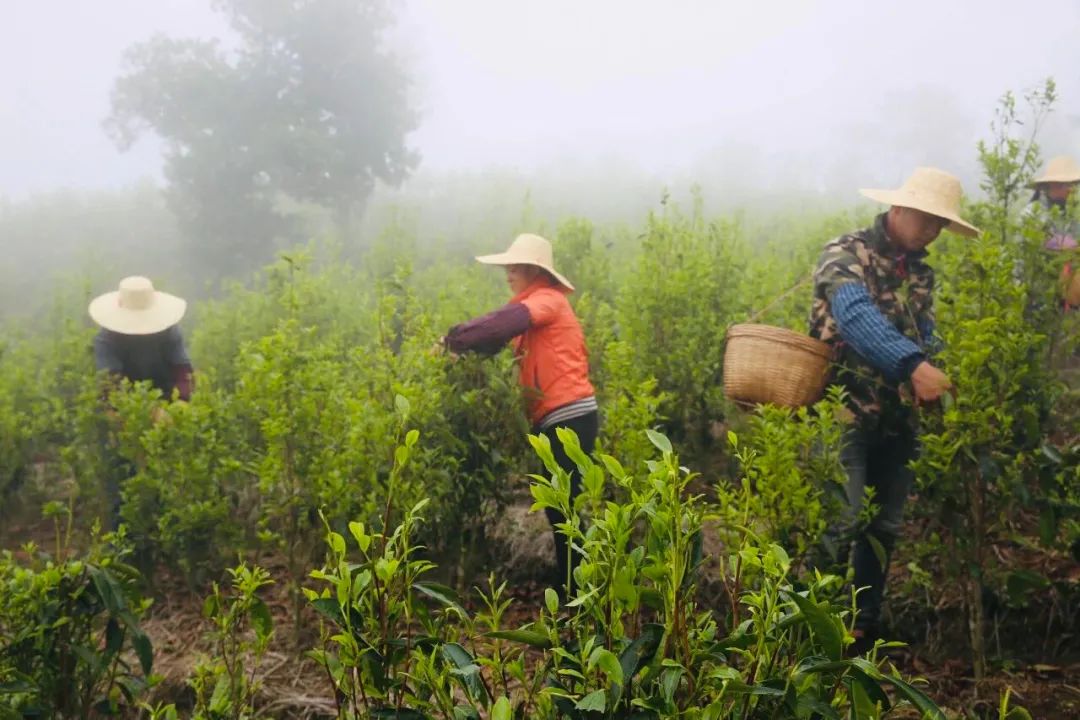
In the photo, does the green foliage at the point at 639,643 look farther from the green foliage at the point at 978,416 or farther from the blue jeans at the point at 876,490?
the blue jeans at the point at 876,490

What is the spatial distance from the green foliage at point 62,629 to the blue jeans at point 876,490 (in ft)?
7.99

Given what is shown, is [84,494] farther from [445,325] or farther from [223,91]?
[223,91]

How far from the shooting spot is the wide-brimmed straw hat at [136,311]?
170 inches

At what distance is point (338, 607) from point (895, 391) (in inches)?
94.8

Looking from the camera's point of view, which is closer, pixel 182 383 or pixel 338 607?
pixel 338 607

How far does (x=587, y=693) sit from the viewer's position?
3.34ft

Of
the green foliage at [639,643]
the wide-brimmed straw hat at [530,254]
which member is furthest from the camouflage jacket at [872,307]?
the green foliage at [639,643]

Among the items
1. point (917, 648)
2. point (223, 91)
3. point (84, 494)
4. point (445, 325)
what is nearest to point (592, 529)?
point (917, 648)

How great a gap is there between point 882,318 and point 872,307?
0.05 m

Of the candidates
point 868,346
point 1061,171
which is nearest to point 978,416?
point 868,346

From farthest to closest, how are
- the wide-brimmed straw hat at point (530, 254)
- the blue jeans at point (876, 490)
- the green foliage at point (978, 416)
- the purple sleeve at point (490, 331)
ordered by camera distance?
the wide-brimmed straw hat at point (530, 254), the purple sleeve at point (490, 331), the blue jeans at point (876, 490), the green foliage at point (978, 416)

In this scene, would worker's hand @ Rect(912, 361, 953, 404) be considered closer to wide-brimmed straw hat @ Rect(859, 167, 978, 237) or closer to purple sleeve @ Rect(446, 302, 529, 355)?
wide-brimmed straw hat @ Rect(859, 167, 978, 237)

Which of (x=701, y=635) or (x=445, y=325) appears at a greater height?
(x=701, y=635)

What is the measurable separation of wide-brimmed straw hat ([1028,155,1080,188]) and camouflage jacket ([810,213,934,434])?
2.72 metres
